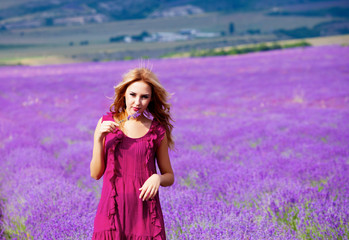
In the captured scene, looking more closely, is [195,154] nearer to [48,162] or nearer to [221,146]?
[221,146]

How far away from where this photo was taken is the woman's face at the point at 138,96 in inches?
83.1

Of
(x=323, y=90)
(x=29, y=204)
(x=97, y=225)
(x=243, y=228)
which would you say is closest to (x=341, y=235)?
(x=243, y=228)

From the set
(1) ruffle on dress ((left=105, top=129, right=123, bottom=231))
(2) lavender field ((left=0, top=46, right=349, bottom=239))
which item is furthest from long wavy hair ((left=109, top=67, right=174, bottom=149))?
(2) lavender field ((left=0, top=46, right=349, bottom=239))

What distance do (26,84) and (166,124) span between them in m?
17.8

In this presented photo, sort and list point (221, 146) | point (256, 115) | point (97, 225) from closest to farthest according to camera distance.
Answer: point (97, 225) → point (221, 146) → point (256, 115)

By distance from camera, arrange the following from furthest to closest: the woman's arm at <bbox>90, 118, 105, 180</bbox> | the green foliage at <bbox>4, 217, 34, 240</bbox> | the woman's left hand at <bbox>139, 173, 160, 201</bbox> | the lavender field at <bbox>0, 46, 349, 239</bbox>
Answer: the green foliage at <bbox>4, 217, 34, 240</bbox> < the lavender field at <bbox>0, 46, 349, 239</bbox> < the woman's arm at <bbox>90, 118, 105, 180</bbox> < the woman's left hand at <bbox>139, 173, 160, 201</bbox>

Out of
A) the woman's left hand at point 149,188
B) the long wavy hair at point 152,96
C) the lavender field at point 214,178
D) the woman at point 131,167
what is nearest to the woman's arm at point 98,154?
the woman at point 131,167

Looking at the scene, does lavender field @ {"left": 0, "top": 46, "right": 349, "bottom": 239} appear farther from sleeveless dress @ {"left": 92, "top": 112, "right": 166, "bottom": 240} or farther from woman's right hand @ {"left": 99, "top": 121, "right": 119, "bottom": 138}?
woman's right hand @ {"left": 99, "top": 121, "right": 119, "bottom": 138}

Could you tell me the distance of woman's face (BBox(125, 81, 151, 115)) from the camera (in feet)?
6.93

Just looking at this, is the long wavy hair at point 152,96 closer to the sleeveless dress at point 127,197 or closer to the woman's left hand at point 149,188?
the sleeveless dress at point 127,197

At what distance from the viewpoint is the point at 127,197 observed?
80.9 inches

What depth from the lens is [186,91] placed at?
52.7ft

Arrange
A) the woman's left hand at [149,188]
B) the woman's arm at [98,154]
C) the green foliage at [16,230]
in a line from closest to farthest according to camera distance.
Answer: the woman's left hand at [149,188]
the woman's arm at [98,154]
the green foliage at [16,230]

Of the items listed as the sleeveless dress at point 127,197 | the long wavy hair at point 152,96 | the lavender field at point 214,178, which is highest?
the long wavy hair at point 152,96
